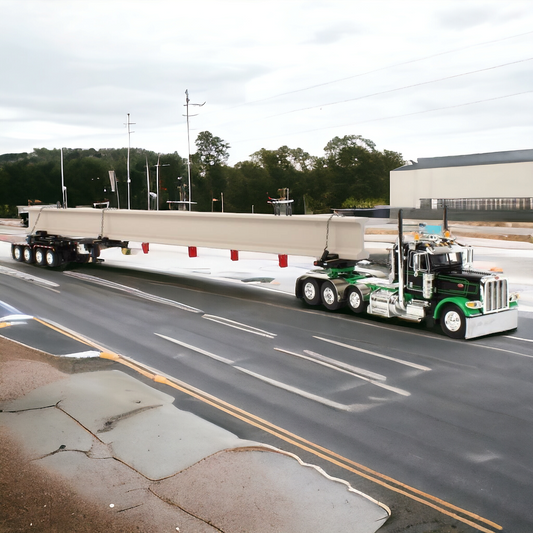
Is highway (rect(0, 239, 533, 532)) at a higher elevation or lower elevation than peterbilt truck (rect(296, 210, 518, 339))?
lower

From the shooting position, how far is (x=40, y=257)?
104 ft

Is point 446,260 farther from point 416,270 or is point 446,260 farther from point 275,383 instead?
point 275,383

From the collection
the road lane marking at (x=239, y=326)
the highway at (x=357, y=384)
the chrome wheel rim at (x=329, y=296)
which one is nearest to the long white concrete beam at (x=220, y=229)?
the chrome wheel rim at (x=329, y=296)

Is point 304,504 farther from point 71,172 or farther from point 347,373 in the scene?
point 71,172

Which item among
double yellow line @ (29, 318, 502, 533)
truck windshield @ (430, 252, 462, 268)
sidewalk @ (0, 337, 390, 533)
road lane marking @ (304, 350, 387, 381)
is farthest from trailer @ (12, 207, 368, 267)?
sidewalk @ (0, 337, 390, 533)

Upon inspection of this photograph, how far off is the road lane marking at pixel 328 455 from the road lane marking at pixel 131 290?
7176 mm

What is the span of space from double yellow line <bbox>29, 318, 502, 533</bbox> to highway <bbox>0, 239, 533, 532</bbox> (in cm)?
3

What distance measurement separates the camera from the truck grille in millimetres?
16172

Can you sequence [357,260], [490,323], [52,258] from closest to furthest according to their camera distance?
[490,323]
[357,260]
[52,258]

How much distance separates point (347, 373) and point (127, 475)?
6.28 meters

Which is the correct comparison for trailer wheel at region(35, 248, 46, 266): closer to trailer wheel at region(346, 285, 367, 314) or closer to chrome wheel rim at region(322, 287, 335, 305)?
chrome wheel rim at region(322, 287, 335, 305)

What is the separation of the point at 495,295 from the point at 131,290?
1482 centimetres

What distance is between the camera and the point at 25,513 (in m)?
7.65

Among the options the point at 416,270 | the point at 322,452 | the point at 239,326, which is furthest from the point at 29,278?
the point at 322,452
